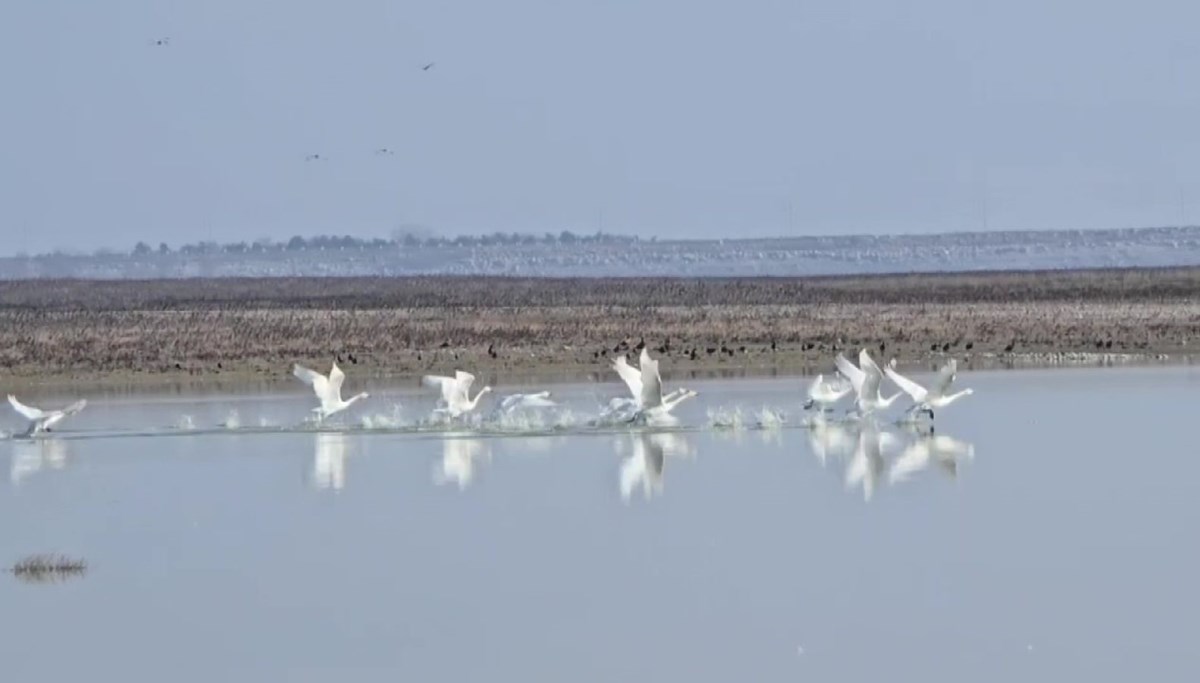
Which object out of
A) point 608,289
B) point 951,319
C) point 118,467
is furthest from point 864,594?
point 608,289

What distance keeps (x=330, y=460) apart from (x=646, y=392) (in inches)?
145

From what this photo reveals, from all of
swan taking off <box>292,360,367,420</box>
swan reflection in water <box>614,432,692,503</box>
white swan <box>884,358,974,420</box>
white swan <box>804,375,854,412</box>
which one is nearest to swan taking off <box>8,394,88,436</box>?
swan taking off <box>292,360,367,420</box>

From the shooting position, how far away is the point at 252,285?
8094 cm

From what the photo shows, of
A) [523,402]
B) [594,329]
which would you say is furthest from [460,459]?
[594,329]

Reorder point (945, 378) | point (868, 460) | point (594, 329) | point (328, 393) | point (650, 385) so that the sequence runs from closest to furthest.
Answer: point (868, 460), point (650, 385), point (945, 378), point (328, 393), point (594, 329)

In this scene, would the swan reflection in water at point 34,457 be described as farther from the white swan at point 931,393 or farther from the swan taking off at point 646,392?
the white swan at point 931,393

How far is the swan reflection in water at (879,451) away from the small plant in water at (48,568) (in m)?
6.45

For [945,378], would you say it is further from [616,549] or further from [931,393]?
[616,549]

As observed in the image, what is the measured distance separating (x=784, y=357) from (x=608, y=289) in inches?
1246

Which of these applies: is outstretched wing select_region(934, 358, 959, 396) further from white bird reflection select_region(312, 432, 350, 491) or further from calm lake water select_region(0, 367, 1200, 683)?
white bird reflection select_region(312, 432, 350, 491)

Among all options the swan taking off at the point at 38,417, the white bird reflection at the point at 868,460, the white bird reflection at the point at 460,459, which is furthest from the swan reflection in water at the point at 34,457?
the white bird reflection at the point at 868,460

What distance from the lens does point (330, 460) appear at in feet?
81.2

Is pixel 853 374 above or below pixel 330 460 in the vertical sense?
above

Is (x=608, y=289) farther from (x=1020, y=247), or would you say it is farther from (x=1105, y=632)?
→ (x=1020, y=247)
